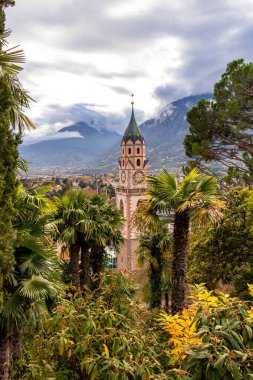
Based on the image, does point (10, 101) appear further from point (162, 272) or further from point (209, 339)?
point (162, 272)

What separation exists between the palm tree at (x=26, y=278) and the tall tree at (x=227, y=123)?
11.9 meters

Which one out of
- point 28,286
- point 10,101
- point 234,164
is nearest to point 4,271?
point 28,286

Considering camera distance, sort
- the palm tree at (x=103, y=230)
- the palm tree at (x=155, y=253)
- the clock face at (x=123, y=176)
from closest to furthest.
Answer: the palm tree at (x=103, y=230) → the palm tree at (x=155, y=253) → the clock face at (x=123, y=176)

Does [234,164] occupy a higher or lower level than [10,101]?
higher

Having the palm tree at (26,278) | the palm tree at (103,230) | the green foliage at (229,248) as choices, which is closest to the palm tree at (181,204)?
the palm tree at (26,278)

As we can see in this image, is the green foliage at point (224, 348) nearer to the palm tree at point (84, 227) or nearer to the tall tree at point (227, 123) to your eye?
the palm tree at point (84, 227)

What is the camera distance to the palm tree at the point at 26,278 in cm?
533

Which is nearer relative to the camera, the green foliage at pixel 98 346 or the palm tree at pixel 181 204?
the green foliage at pixel 98 346

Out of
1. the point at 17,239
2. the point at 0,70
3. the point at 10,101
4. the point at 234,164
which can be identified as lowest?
the point at 17,239

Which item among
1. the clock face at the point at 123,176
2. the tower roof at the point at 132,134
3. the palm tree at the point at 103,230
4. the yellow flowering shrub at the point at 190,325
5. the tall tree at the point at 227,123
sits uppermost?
the tower roof at the point at 132,134

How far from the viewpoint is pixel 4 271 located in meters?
5.03

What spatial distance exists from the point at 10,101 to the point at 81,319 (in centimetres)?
345

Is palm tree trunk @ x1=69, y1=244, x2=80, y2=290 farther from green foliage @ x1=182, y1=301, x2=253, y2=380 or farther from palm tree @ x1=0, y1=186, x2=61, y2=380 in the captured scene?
green foliage @ x1=182, y1=301, x2=253, y2=380

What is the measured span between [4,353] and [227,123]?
14.2 meters
